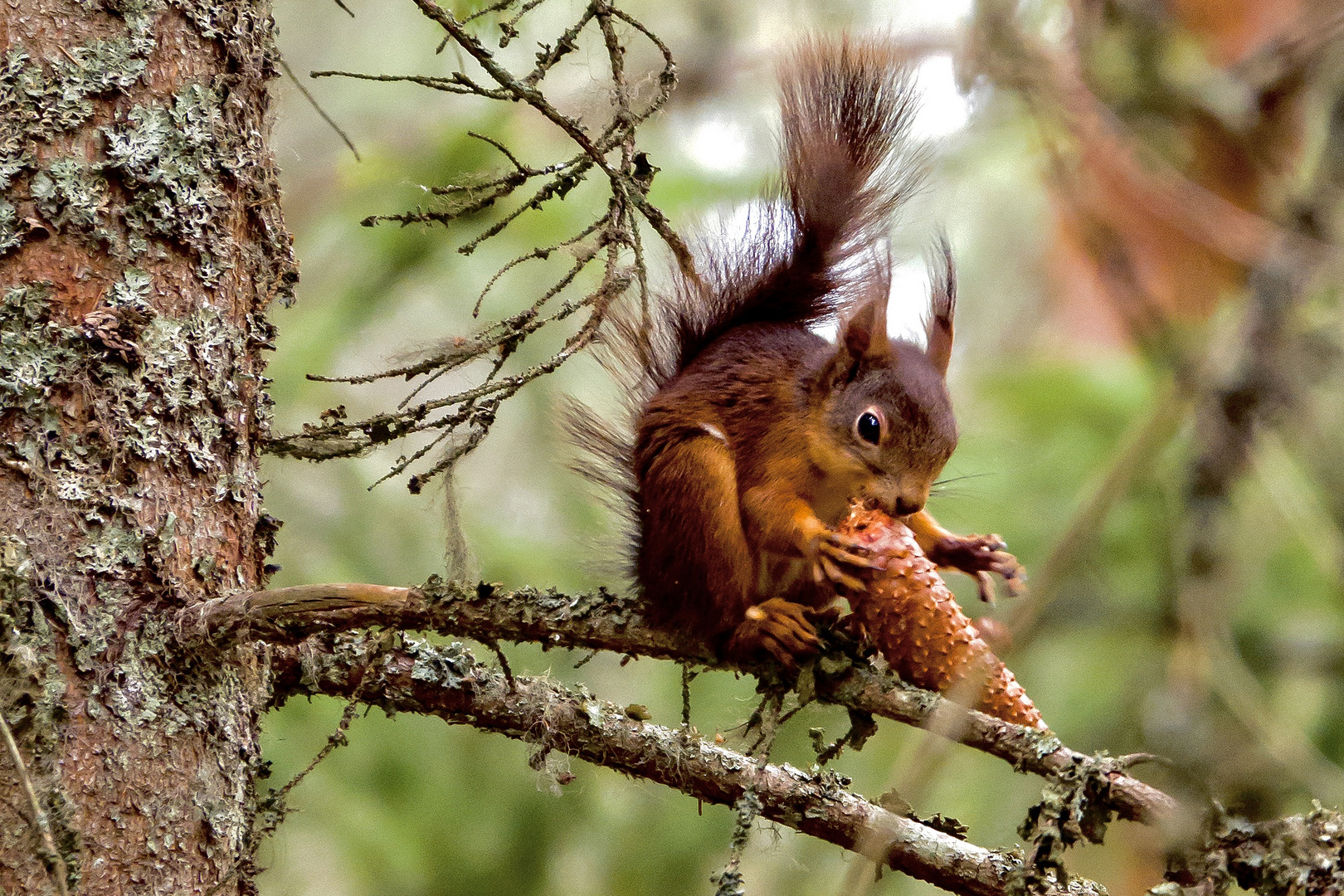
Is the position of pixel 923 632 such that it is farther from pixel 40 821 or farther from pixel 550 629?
pixel 40 821

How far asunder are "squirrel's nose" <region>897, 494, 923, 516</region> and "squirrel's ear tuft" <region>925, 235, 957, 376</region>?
32cm

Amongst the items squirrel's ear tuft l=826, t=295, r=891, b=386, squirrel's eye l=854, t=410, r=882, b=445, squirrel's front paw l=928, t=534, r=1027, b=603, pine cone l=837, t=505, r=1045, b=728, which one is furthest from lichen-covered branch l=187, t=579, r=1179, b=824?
squirrel's ear tuft l=826, t=295, r=891, b=386

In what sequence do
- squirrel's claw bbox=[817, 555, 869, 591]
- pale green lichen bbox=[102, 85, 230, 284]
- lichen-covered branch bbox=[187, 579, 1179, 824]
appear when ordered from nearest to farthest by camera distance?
lichen-covered branch bbox=[187, 579, 1179, 824], pale green lichen bbox=[102, 85, 230, 284], squirrel's claw bbox=[817, 555, 869, 591]

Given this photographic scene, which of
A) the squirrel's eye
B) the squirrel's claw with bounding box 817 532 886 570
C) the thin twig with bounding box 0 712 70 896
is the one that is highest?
the squirrel's eye

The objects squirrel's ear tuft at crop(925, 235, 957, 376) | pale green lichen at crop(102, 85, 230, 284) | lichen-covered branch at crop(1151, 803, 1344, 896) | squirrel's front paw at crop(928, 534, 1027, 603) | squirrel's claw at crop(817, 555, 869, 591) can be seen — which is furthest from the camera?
squirrel's ear tuft at crop(925, 235, 957, 376)

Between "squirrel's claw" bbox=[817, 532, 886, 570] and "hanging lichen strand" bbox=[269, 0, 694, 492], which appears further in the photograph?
"squirrel's claw" bbox=[817, 532, 886, 570]

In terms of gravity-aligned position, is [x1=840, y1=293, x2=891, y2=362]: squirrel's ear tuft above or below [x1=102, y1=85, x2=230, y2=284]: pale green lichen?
above

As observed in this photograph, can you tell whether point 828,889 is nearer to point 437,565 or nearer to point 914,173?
point 437,565

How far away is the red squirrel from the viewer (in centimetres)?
176

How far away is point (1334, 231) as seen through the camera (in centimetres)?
158

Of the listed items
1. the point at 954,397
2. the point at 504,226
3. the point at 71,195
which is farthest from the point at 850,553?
the point at 71,195

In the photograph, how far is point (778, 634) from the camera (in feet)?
5.13

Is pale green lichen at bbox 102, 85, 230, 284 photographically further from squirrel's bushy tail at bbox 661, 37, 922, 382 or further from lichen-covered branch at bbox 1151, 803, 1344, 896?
lichen-covered branch at bbox 1151, 803, 1344, 896

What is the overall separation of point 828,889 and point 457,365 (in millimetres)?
1842
